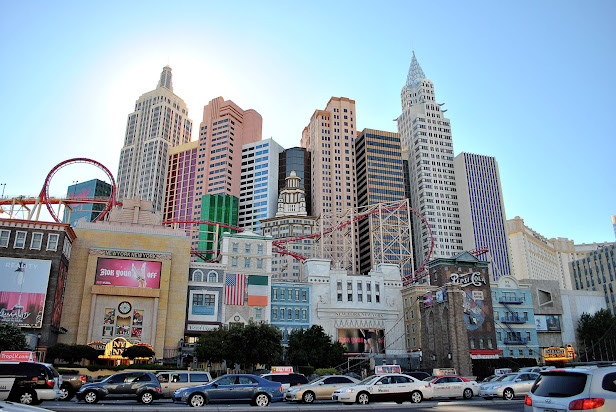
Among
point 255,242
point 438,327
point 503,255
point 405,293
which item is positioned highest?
point 503,255

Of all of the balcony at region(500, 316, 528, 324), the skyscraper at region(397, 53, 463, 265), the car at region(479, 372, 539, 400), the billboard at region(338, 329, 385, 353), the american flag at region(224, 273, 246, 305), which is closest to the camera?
the car at region(479, 372, 539, 400)

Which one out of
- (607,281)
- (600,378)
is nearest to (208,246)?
(607,281)

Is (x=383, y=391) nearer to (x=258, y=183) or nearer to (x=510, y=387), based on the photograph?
(x=510, y=387)

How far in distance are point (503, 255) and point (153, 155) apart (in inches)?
5212

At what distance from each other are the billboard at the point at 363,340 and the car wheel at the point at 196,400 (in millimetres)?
60989

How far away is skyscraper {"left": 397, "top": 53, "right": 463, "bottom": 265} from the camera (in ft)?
539

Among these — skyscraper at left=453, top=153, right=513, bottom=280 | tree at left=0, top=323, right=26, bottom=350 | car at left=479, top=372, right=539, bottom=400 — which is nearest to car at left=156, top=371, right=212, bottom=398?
car at left=479, top=372, right=539, bottom=400

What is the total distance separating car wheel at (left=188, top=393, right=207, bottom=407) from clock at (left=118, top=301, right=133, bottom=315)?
4829cm

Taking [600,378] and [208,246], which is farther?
[208,246]

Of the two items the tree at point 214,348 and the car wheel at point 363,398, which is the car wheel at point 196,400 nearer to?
the car wheel at point 363,398

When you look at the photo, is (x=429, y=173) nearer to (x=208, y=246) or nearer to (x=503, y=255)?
(x=503, y=255)

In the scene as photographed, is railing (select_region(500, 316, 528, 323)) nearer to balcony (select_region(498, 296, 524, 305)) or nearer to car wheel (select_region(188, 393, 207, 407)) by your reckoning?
balcony (select_region(498, 296, 524, 305))

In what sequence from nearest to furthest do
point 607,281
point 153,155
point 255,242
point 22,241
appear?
1. point 22,241
2. point 255,242
3. point 607,281
4. point 153,155

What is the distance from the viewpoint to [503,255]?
159m
